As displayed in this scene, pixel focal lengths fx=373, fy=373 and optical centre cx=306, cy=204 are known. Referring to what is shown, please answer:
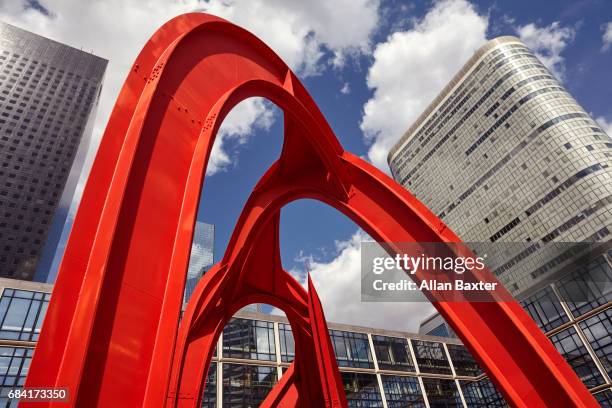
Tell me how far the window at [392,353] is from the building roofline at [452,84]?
54535 mm

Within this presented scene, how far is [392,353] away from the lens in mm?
46188

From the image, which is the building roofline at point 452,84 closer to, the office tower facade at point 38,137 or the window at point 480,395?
the window at point 480,395

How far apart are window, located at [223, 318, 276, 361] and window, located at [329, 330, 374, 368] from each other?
25.1ft

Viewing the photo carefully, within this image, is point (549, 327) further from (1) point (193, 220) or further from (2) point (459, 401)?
(1) point (193, 220)

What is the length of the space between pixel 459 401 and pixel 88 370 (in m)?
54.9

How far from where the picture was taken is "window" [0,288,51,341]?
91.8 ft

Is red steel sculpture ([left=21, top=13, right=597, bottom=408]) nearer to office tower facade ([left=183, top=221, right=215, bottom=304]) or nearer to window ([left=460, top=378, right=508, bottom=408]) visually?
window ([left=460, top=378, right=508, bottom=408])

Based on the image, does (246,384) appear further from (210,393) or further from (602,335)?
(602,335)

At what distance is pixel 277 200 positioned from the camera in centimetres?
1370

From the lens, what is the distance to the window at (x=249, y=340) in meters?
36.1

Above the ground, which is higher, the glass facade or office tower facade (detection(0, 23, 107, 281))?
office tower facade (detection(0, 23, 107, 281))

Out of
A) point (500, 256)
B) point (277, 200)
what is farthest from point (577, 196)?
point (277, 200)

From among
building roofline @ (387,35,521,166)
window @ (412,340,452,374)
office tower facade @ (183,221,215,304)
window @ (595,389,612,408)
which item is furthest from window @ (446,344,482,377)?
office tower facade @ (183,221,215,304)

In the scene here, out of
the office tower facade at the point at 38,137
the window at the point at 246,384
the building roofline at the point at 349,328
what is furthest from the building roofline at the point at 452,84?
the office tower facade at the point at 38,137
